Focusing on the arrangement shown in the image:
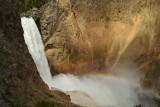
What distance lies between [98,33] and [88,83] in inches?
231

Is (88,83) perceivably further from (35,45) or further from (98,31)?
(35,45)

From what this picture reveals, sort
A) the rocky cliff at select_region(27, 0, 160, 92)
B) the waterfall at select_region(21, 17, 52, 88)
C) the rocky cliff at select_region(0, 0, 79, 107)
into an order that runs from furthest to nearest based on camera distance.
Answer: the rocky cliff at select_region(27, 0, 160, 92), the waterfall at select_region(21, 17, 52, 88), the rocky cliff at select_region(0, 0, 79, 107)

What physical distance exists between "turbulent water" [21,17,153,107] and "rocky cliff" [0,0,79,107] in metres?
25.5

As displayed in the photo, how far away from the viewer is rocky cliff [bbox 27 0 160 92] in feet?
150

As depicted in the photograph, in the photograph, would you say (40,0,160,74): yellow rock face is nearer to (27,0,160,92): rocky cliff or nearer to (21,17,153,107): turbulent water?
(27,0,160,92): rocky cliff

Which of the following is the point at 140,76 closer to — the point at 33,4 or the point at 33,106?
the point at 33,4

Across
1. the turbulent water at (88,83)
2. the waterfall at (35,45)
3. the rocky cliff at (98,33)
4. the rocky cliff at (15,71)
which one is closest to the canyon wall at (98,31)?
the rocky cliff at (98,33)

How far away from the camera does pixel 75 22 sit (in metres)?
46.6

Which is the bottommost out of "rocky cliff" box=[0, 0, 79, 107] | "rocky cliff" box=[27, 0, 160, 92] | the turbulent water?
"rocky cliff" box=[0, 0, 79, 107]

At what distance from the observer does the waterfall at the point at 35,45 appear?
144ft

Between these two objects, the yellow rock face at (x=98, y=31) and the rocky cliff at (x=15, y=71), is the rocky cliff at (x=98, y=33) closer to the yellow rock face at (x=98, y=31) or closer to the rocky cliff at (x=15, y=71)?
the yellow rock face at (x=98, y=31)

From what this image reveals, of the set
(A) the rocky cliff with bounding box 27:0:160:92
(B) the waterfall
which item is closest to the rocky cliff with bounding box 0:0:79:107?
(B) the waterfall

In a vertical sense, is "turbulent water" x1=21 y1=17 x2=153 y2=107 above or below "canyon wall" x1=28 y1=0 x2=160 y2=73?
below

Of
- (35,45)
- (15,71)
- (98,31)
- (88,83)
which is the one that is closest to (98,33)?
(98,31)
